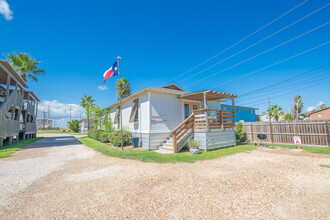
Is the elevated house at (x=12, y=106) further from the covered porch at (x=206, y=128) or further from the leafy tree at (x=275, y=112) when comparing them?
the leafy tree at (x=275, y=112)

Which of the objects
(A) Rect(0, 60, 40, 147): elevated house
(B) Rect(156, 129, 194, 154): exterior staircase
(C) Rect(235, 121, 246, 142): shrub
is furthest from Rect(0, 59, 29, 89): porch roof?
(C) Rect(235, 121, 246, 142): shrub

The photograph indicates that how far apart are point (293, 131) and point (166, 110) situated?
964 centimetres

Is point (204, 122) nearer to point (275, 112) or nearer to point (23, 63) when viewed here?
point (23, 63)

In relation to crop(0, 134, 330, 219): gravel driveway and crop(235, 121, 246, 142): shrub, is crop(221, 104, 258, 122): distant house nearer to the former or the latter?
crop(235, 121, 246, 142): shrub

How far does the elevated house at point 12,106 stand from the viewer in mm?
11383

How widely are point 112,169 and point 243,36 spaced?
12.3 metres

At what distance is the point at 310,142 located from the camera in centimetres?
1024

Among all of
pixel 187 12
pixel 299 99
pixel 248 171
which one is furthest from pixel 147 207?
pixel 299 99

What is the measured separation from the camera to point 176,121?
11180 millimetres

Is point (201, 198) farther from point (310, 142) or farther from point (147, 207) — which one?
point (310, 142)

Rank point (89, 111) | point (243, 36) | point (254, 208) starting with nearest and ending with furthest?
point (254, 208), point (243, 36), point (89, 111)

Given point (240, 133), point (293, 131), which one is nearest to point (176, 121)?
point (240, 133)

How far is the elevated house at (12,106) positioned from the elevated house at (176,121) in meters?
9.91

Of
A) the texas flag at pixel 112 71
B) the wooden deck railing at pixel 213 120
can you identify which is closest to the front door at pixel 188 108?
the wooden deck railing at pixel 213 120
